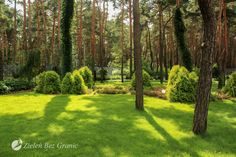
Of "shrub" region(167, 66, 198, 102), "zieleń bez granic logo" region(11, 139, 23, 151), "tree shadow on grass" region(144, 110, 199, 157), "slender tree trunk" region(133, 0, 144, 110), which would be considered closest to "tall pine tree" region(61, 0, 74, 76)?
"shrub" region(167, 66, 198, 102)

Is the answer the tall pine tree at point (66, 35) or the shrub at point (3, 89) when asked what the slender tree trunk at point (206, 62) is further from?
the tall pine tree at point (66, 35)

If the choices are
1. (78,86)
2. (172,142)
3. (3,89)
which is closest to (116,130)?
(172,142)

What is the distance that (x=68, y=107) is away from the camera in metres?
10.8

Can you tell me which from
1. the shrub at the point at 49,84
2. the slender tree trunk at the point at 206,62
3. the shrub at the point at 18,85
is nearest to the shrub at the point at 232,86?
the slender tree trunk at the point at 206,62

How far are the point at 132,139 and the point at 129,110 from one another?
138 inches

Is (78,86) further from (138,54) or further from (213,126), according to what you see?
(213,126)

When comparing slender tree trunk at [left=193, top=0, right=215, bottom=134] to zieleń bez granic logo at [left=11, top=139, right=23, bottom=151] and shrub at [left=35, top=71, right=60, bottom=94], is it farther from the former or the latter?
shrub at [left=35, top=71, right=60, bottom=94]

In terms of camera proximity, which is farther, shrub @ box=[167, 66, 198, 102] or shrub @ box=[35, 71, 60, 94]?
shrub @ box=[35, 71, 60, 94]

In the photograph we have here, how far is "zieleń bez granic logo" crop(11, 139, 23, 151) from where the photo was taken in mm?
5885

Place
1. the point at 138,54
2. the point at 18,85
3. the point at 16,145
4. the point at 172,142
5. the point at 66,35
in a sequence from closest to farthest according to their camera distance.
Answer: the point at 16,145
the point at 172,142
the point at 138,54
the point at 18,85
the point at 66,35

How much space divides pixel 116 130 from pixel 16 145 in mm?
2548

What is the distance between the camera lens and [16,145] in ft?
19.9

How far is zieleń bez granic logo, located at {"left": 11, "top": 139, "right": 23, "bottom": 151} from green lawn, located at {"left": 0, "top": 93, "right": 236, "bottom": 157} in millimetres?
105

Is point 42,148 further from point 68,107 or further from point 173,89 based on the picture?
point 173,89
